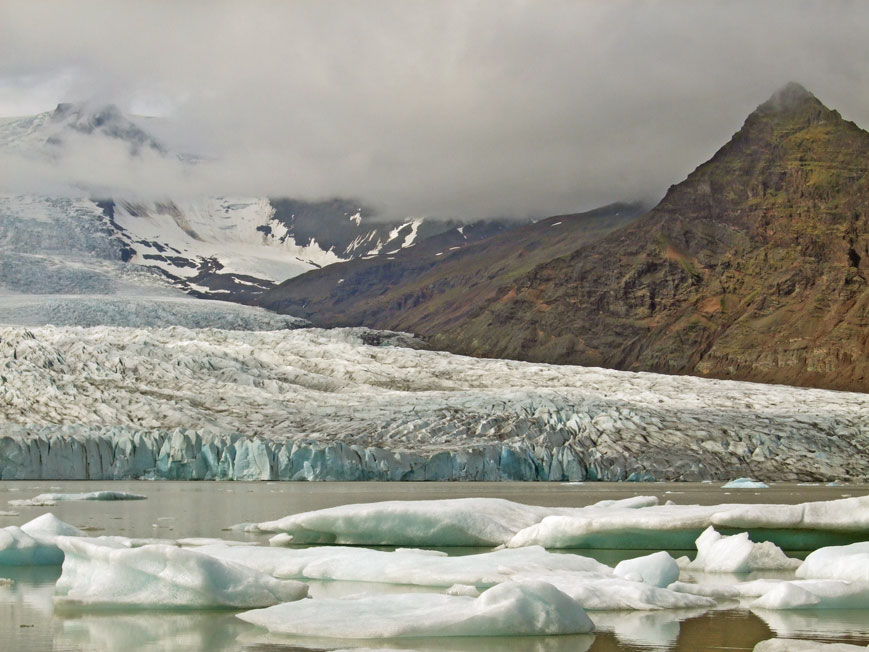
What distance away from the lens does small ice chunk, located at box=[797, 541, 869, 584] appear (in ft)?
28.0

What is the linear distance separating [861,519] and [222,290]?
146 metres

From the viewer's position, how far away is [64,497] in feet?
66.2

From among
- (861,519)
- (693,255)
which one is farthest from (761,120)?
(861,519)

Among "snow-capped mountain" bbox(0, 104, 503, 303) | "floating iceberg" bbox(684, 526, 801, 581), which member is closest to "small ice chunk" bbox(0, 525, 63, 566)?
"floating iceberg" bbox(684, 526, 801, 581)

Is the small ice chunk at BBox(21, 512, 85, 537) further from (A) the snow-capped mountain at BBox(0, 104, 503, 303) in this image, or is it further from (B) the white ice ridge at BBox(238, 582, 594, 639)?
(A) the snow-capped mountain at BBox(0, 104, 503, 303)

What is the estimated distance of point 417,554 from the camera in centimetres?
967

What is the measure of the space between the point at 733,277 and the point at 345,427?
7322 cm

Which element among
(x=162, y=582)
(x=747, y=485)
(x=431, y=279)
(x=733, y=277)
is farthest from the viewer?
(x=431, y=279)

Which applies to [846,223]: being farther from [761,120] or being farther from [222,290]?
[222,290]

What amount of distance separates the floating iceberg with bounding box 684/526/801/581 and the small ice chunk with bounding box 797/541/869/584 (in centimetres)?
78

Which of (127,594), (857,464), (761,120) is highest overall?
(761,120)

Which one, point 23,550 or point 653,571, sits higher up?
point 653,571

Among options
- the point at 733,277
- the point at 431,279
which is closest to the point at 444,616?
the point at 733,277

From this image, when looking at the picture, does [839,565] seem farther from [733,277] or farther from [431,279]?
[431,279]
